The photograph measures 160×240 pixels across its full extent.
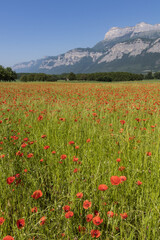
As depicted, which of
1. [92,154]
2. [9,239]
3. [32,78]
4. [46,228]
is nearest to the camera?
[9,239]

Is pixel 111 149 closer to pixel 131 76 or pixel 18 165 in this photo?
pixel 18 165

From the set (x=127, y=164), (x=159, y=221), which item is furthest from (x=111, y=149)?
(x=159, y=221)

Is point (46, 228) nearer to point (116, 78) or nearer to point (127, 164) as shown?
point (127, 164)

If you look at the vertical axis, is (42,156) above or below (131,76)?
below

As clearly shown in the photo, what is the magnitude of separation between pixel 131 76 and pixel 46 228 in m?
95.7

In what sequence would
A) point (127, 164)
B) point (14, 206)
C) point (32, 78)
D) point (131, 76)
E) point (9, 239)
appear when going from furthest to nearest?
point (131, 76) → point (32, 78) → point (127, 164) → point (14, 206) → point (9, 239)

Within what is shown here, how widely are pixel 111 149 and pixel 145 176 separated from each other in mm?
722

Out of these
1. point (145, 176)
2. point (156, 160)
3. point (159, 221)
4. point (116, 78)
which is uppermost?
point (116, 78)

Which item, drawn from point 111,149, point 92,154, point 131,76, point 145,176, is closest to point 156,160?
point 145,176

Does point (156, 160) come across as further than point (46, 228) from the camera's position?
Yes

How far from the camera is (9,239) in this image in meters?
0.92

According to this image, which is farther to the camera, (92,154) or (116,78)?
(116,78)

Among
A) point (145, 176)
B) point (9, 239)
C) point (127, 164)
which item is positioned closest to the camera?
point (9, 239)

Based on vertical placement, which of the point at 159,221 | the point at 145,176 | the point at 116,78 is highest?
the point at 116,78
